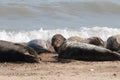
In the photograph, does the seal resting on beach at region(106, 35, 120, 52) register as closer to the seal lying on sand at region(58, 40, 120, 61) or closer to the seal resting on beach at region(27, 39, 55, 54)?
the seal lying on sand at region(58, 40, 120, 61)

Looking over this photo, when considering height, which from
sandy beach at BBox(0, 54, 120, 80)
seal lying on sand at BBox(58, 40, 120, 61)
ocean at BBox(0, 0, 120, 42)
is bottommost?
sandy beach at BBox(0, 54, 120, 80)

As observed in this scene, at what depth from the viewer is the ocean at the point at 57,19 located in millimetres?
14758

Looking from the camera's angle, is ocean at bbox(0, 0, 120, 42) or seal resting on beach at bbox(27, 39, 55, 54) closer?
seal resting on beach at bbox(27, 39, 55, 54)

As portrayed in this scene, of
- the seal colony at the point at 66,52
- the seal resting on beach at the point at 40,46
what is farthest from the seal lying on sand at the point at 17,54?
the seal resting on beach at the point at 40,46

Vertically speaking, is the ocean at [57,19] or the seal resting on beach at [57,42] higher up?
the ocean at [57,19]

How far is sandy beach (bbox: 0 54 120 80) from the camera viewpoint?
8.58m

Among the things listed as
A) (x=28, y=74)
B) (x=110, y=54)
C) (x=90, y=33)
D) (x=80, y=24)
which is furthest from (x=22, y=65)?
(x=80, y=24)

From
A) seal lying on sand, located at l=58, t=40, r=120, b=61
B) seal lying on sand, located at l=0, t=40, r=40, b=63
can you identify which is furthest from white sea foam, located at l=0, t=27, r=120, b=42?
seal lying on sand, located at l=0, t=40, r=40, b=63

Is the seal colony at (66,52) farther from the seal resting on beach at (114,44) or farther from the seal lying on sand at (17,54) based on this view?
the seal resting on beach at (114,44)

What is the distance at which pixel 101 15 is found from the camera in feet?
63.4

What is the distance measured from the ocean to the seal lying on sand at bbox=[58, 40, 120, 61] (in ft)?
10.3

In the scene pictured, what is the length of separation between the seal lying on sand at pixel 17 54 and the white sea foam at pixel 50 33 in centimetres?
344

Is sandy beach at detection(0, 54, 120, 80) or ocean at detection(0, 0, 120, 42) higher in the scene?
ocean at detection(0, 0, 120, 42)

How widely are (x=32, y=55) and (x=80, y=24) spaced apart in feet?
21.7
